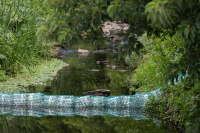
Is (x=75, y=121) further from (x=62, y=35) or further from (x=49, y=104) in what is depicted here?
(x=62, y=35)

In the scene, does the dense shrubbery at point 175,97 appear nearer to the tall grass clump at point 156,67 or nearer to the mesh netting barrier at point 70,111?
the tall grass clump at point 156,67

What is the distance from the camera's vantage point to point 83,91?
236 inches

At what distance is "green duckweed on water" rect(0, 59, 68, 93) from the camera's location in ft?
A: 19.3

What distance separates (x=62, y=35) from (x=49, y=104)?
9.79 feet

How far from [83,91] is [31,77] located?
160 cm

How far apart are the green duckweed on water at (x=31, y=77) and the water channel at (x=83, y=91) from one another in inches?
8.8

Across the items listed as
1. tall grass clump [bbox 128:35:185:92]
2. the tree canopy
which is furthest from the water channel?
the tree canopy

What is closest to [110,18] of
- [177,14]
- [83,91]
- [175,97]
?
[177,14]

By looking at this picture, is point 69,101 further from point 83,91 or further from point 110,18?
point 110,18

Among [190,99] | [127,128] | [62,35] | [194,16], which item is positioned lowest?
[127,128]

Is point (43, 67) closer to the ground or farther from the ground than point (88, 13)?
closer to the ground

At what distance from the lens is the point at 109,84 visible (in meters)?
6.68

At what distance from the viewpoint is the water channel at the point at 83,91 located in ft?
13.3

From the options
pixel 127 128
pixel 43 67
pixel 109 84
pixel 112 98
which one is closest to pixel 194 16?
pixel 127 128
